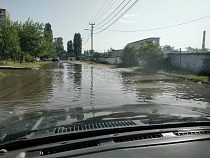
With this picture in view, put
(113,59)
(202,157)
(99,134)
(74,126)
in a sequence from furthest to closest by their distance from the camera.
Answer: (113,59)
(74,126)
(99,134)
(202,157)

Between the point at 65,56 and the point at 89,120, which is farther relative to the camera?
the point at 65,56

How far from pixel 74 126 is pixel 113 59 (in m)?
60.9

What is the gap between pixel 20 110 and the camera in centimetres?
721

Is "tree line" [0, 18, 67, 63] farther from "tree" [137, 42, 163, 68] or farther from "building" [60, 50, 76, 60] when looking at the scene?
"building" [60, 50, 76, 60]

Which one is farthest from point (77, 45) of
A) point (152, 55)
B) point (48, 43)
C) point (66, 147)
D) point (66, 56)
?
point (66, 147)

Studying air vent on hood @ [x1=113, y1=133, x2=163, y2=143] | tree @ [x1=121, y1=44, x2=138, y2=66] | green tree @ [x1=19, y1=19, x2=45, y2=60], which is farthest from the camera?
tree @ [x1=121, y1=44, x2=138, y2=66]

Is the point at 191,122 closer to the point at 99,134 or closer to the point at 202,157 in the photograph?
the point at 202,157

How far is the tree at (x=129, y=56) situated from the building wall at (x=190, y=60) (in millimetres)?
10745

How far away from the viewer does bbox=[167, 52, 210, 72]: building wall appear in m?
25.6

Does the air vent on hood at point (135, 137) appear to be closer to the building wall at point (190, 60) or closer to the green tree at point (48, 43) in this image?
the building wall at point (190, 60)

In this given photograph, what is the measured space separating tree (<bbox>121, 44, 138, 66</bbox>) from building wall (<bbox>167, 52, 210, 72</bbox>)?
10.7 meters

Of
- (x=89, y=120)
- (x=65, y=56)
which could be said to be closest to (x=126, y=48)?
(x=89, y=120)

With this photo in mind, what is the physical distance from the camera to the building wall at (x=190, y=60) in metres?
25.6

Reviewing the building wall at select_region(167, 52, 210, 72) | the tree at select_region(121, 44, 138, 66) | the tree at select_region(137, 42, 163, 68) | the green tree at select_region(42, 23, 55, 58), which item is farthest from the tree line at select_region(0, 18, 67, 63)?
the building wall at select_region(167, 52, 210, 72)
